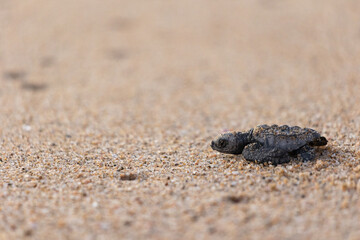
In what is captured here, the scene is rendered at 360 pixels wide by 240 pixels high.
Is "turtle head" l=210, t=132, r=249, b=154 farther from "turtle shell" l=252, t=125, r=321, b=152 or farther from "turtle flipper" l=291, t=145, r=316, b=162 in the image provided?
"turtle flipper" l=291, t=145, r=316, b=162

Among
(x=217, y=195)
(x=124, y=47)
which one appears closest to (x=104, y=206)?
(x=217, y=195)

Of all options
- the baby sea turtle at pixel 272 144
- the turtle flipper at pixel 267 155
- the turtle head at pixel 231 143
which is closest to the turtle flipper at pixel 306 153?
the baby sea turtle at pixel 272 144

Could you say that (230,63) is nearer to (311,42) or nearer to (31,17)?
(311,42)

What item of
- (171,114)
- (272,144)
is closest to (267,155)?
(272,144)

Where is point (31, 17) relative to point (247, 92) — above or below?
above

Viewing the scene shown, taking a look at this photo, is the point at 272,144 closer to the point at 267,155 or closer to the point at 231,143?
the point at 267,155

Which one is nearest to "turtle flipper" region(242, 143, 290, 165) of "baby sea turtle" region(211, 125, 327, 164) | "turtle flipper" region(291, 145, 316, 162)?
"baby sea turtle" region(211, 125, 327, 164)
